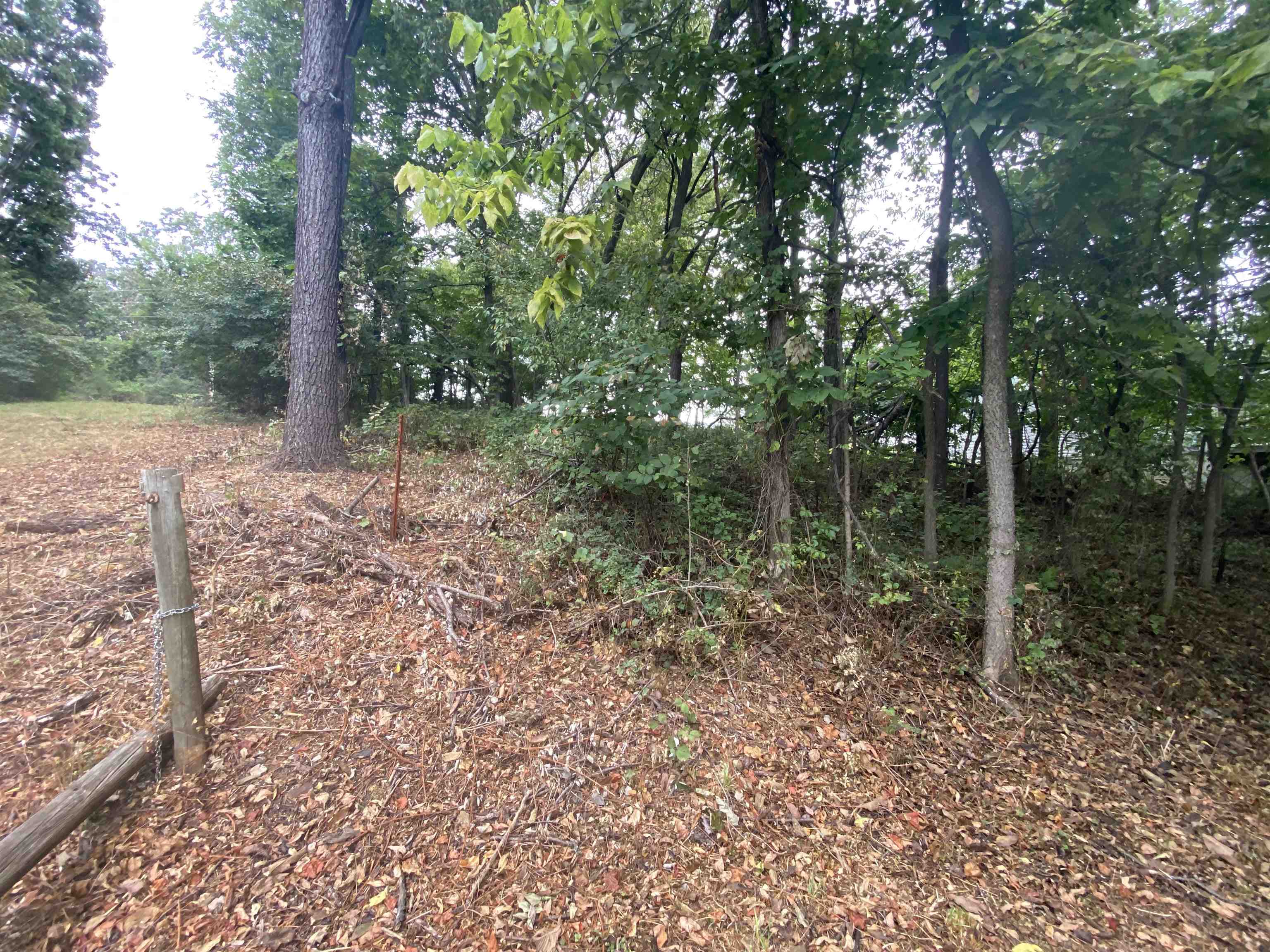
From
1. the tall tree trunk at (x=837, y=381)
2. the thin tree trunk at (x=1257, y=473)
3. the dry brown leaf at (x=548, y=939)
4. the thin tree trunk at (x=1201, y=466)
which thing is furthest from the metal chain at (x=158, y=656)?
the thin tree trunk at (x=1257, y=473)

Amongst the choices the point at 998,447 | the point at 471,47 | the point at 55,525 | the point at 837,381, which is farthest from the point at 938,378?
the point at 55,525

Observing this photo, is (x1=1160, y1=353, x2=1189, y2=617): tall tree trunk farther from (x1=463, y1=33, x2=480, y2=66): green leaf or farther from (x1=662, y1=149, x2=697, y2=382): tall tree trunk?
(x1=463, y1=33, x2=480, y2=66): green leaf

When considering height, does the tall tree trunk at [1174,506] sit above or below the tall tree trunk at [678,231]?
below

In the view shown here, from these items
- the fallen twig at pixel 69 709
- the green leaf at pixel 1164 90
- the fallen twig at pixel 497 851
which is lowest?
the fallen twig at pixel 497 851

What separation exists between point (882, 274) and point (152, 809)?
18.5ft

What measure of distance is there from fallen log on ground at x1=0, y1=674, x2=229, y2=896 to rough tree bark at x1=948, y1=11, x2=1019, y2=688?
16.2 ft

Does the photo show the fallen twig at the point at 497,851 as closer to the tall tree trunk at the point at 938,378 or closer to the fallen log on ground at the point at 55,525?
the tall tree trunk at the point at 938,378

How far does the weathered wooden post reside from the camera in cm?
221

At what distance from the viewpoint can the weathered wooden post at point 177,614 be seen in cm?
221

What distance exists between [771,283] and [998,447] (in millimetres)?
2031

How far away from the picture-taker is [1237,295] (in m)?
3.46

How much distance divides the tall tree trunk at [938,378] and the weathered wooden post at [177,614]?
434 centimetres

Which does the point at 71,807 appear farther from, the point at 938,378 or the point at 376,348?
the point at 376,348

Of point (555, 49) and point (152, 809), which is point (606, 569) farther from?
point (555, 49)
